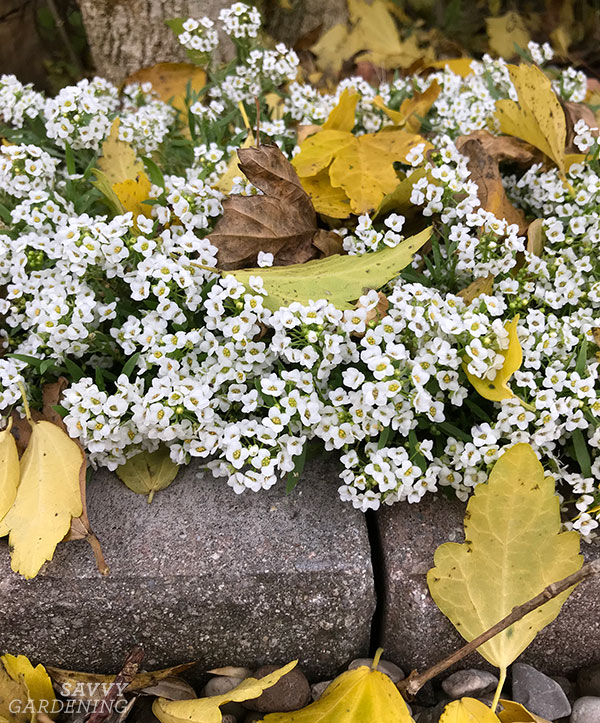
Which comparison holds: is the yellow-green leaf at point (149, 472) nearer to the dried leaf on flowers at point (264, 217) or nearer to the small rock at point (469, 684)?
the dried leaf on flowers at point (264, 217)

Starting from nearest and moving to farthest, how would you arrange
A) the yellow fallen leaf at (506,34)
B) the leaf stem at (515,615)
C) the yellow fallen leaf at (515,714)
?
the leaf stem at (515,615) < the yellow fallen leaf at (515,714) < the yellow fallen leaf at (506,34)

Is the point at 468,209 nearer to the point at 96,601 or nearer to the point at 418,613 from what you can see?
the point at 418,613

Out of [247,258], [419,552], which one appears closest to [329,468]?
[419,552]

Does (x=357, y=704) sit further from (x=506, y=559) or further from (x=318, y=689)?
(x=506, y=559)

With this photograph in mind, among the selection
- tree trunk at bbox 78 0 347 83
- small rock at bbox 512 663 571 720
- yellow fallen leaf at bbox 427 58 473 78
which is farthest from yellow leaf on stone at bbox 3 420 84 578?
yellow fallen leaf at bbox 427 58 473 78

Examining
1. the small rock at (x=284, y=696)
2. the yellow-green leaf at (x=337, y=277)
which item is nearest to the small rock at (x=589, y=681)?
the small rock at (x=284, y=696)

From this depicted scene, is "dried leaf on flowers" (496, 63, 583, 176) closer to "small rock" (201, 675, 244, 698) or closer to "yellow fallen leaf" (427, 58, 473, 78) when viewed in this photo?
"yellow fallen leaf" (427, 58, 473, 78)

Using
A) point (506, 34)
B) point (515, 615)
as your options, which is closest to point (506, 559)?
point (515, 615)
